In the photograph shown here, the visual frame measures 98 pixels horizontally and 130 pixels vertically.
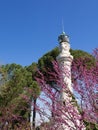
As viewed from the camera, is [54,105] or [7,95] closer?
[54,105]

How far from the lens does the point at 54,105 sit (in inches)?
166

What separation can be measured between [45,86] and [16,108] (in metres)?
12.4

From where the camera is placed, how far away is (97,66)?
4102 mm

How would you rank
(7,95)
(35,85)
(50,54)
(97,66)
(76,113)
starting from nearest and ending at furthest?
(76,113) < (97,66) < (7,95) < (35,85) < (50,54)

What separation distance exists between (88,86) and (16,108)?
12332 mm

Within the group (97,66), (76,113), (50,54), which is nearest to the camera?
(76,113)

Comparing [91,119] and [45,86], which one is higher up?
[45,86]

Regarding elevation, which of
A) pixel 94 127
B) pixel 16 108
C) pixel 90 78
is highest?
pixel 16 108

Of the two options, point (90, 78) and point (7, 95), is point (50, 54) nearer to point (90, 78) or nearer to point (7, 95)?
point (7, 95)

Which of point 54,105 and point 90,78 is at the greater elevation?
point 90,78

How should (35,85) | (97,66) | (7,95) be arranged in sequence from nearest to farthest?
1. (97,66)
2. (7,95)
3. (35,85)

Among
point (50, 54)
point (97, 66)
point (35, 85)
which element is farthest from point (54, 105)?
point (50, 54)

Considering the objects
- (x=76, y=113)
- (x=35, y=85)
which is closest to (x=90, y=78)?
(x=76, y=113)

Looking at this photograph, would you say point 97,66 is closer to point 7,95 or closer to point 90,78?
point 90,78
